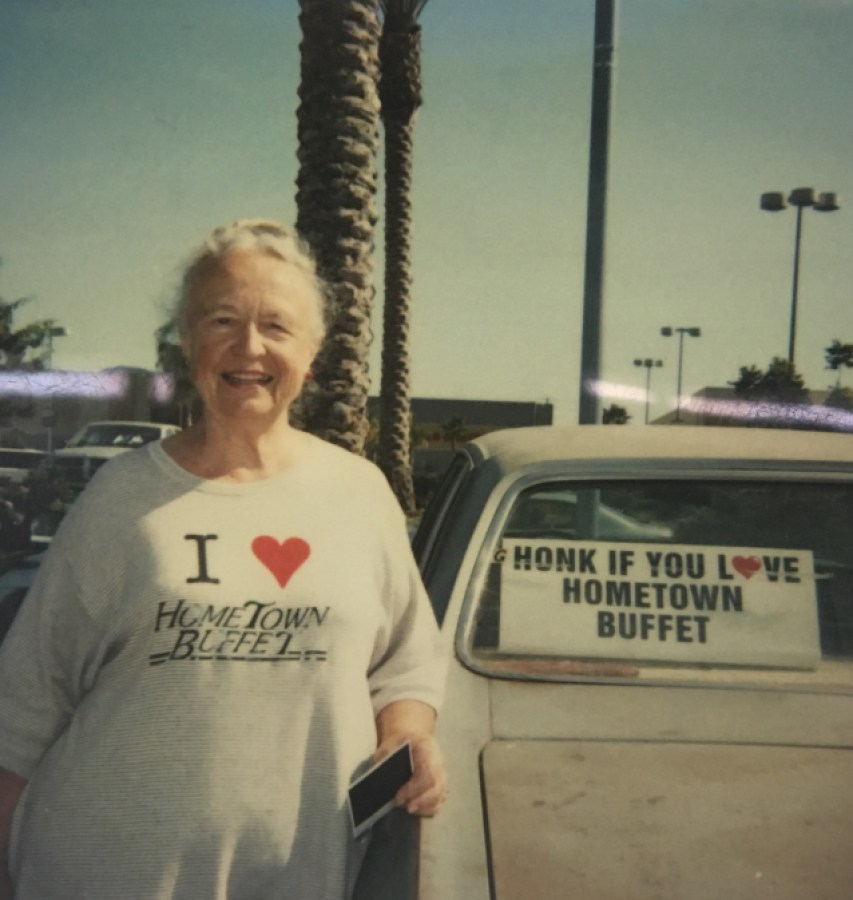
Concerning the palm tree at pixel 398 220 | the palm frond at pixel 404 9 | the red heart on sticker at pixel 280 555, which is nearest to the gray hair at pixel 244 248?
the red heart on sticker at pixel 280 555

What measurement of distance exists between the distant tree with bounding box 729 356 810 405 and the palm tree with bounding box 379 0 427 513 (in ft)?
40.6

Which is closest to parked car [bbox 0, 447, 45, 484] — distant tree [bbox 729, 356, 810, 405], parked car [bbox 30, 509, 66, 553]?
parked car [bbox 30, 509, 66, 553]

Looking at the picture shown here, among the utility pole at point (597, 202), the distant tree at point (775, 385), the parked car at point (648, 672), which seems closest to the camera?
the parked car at point (648, 672)

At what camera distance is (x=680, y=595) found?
2.49 meters

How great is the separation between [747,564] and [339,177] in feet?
14.6

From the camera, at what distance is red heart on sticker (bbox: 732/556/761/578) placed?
252 centimetres

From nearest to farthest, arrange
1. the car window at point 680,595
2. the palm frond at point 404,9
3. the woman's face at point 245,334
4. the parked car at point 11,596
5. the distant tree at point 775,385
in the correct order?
the woman's face at point 245,334
the car window at point 680,595
the parked car at point 11,596
the palm frond at point 404,9
the distant tree at point 775,385

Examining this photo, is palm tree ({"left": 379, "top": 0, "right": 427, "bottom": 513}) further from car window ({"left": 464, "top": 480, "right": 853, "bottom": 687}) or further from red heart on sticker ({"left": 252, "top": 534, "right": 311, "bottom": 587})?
red heart on sticker ({"left": 252, "top": 534, "right": 311, "bottom": 587})

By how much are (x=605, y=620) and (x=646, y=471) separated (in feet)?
1.33

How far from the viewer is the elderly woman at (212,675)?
1713mm

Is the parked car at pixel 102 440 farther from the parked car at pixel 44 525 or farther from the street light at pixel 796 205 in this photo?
the street light at pixel 796 205

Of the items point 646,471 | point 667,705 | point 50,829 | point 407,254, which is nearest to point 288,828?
point 50,829

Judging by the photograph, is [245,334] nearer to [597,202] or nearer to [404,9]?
[597,202]

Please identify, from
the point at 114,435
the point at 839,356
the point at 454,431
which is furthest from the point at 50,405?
the point at 454,431
